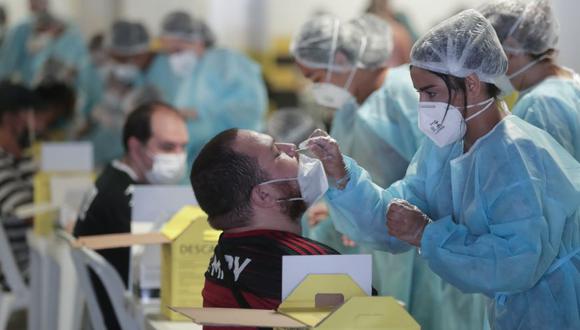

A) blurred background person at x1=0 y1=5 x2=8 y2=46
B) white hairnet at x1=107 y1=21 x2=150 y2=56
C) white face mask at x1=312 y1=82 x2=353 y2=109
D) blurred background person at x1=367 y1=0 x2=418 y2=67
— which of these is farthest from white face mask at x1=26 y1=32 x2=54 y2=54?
white face mask at x1=312 y1=82 x2=353 y2=109

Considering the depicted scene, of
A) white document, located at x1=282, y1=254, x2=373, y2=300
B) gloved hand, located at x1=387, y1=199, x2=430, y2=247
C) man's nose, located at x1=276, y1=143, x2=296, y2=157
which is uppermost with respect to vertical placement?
man's nose, located at x1=276, y1=143, x2=296, y2=157

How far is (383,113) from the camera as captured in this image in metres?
3.20

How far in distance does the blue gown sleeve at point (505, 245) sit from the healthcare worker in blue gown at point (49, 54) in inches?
197

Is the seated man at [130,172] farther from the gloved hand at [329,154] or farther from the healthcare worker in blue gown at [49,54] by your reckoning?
the healthcare worker in blue gown at [49,54]

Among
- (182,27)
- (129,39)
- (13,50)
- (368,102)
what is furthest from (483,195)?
(13,50)

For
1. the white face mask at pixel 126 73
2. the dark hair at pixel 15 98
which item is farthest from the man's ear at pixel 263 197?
the white face mask at pixel 126 73

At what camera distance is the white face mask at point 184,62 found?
5391 mm

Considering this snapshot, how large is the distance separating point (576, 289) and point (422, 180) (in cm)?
42

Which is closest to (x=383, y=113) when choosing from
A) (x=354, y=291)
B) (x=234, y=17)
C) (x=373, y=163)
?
(x=373, y=163)

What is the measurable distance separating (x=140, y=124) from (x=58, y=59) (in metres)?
3.46

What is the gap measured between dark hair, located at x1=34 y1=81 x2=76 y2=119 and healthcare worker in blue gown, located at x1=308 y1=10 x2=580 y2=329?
368cm

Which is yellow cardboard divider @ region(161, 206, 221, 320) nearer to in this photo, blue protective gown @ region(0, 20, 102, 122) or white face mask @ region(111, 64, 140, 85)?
white face mask @ region(111, 64, 140, 85)

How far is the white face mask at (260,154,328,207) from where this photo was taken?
2256mm

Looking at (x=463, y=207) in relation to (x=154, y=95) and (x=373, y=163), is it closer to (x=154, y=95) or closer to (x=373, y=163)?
(x=373, y=163)
